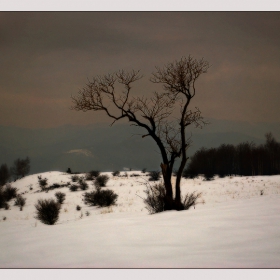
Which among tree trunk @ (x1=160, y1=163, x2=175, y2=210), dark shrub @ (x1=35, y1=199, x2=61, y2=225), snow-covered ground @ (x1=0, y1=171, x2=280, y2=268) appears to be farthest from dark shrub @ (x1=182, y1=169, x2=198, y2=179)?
snow-covered ground @ (x1=0, y1=171, x2=280, y2=268)

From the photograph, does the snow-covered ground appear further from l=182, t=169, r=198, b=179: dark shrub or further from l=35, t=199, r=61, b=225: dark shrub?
l=182, t=169, r=198, b=179: dark shrub

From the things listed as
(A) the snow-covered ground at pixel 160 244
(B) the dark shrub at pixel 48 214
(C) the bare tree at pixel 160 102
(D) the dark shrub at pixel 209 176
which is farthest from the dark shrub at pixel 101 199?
(D) the dark shrub at pixel 209 176

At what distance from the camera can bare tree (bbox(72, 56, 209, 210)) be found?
9.51 meters

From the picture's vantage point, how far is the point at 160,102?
9.98 metres

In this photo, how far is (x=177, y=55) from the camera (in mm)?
9430

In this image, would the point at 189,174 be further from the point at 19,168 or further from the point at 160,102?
the point at 19,168

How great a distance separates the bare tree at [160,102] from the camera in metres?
9.51

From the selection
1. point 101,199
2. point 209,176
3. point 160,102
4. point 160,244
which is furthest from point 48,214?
point 209,176

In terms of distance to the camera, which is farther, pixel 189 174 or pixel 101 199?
pixel 189 174

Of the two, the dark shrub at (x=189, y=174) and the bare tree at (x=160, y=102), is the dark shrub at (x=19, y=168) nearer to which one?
the dark shrub at (x=189, y=174)

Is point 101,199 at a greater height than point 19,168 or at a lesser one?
lesser

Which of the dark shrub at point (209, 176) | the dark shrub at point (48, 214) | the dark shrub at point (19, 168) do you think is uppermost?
the dark shrub at point (19, 168)
